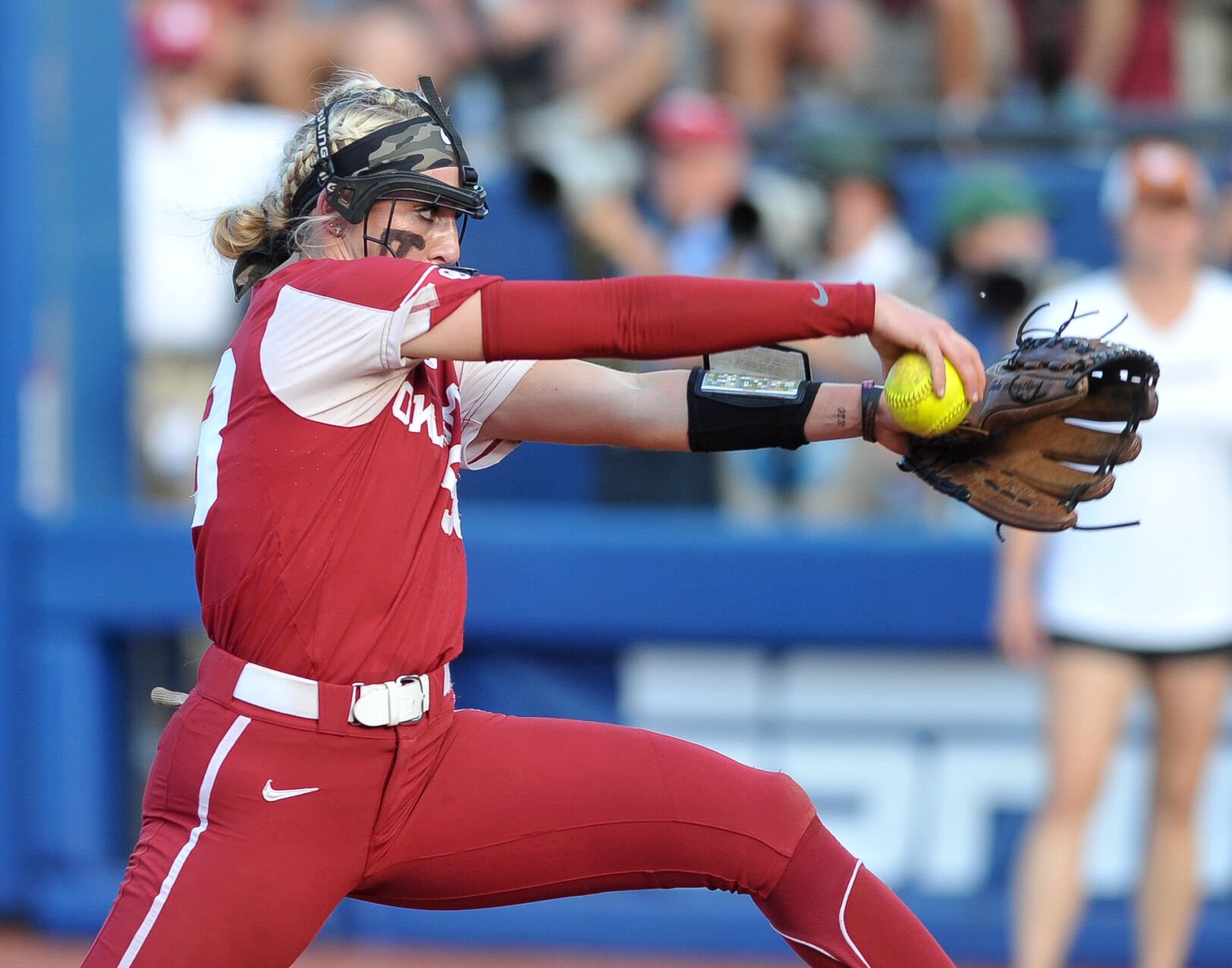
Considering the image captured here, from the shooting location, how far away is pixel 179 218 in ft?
19.7

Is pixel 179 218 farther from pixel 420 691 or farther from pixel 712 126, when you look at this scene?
pixel 420 691

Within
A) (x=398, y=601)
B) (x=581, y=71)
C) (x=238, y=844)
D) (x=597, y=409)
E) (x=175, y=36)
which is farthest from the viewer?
(x=581, y=71)

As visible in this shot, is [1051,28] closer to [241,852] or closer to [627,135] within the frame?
[627,135]

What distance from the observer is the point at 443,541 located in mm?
2844

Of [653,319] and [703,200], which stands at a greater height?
[703,200]

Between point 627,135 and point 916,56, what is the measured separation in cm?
135

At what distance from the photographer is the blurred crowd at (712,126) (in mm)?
5883

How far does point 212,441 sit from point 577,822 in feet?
2.89

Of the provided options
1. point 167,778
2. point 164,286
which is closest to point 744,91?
point 164,286

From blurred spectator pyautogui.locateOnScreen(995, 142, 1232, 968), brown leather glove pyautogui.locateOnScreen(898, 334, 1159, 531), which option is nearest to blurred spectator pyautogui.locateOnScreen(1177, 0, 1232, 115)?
blurred spectator pyautogui.locateOnScreen(995, 142, 1232, 968)

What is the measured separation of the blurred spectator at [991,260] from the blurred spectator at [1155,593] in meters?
0.73

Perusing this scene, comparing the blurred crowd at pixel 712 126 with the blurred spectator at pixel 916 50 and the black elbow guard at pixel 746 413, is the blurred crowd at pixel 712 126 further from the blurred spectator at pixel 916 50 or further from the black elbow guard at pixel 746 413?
the black elbow guard at pixel 746 413

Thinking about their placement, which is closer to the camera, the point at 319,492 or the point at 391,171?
the point at 319,492

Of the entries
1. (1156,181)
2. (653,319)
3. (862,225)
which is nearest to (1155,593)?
(1156,181)
